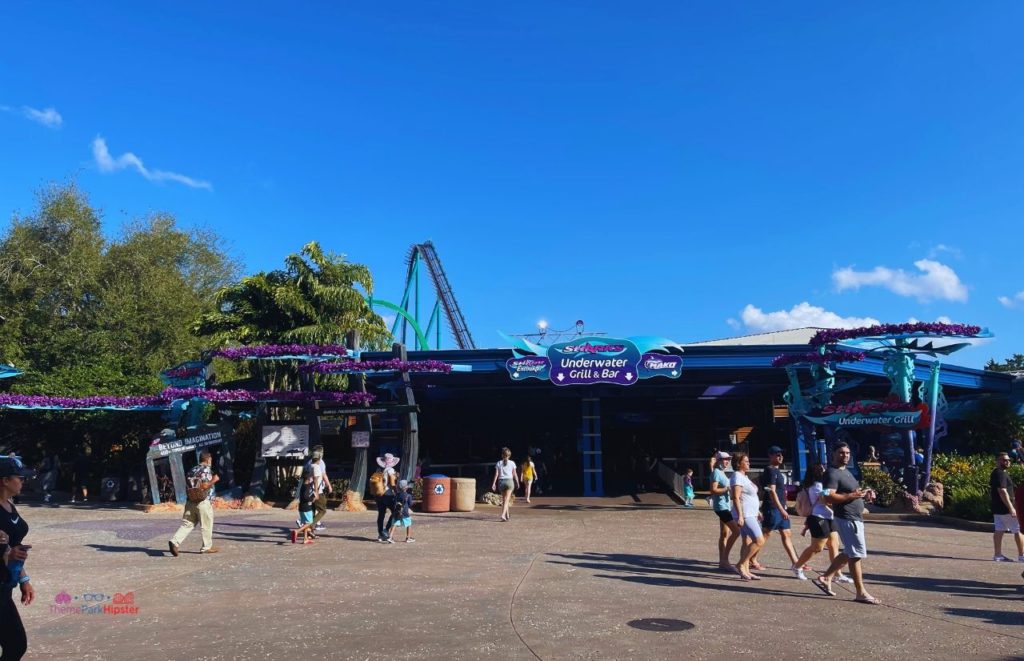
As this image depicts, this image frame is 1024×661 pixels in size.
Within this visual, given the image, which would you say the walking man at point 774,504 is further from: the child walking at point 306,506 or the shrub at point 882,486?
the shrub at point 882,486

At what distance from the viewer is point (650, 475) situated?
26.9 metres

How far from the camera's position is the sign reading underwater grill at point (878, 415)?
18.2m

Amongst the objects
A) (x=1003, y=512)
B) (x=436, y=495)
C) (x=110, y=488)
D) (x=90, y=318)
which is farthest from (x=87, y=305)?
(x=1003, y=512)

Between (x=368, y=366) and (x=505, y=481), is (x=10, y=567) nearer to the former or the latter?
(x=505, y=481)

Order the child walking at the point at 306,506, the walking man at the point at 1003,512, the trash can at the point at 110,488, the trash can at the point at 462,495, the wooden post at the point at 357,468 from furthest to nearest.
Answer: the trash can at the point at 110,488 < the wooden post at the point at 357,468 < the trash can at the point at 462,495 < the child walking at the point at 306,506 < the walking man at the point at 1003,512

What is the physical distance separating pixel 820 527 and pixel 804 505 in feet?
1.22

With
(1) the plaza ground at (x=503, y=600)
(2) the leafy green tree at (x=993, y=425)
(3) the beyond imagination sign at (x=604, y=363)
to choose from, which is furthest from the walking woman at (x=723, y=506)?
(2) the leafy green tree at (x=993, y=425)

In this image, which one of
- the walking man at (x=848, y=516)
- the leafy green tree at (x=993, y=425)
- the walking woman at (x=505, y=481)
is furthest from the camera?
the leafy green tree at (x=993, y=425)

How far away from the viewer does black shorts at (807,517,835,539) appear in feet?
27.8

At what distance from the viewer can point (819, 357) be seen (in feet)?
63.0

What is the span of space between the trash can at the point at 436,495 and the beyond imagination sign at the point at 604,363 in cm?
488

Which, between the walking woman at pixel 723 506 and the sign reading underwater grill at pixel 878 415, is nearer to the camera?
the walking woman at pixel 723 506

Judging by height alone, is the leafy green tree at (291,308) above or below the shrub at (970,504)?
above

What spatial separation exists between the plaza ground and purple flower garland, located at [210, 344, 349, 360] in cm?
622
